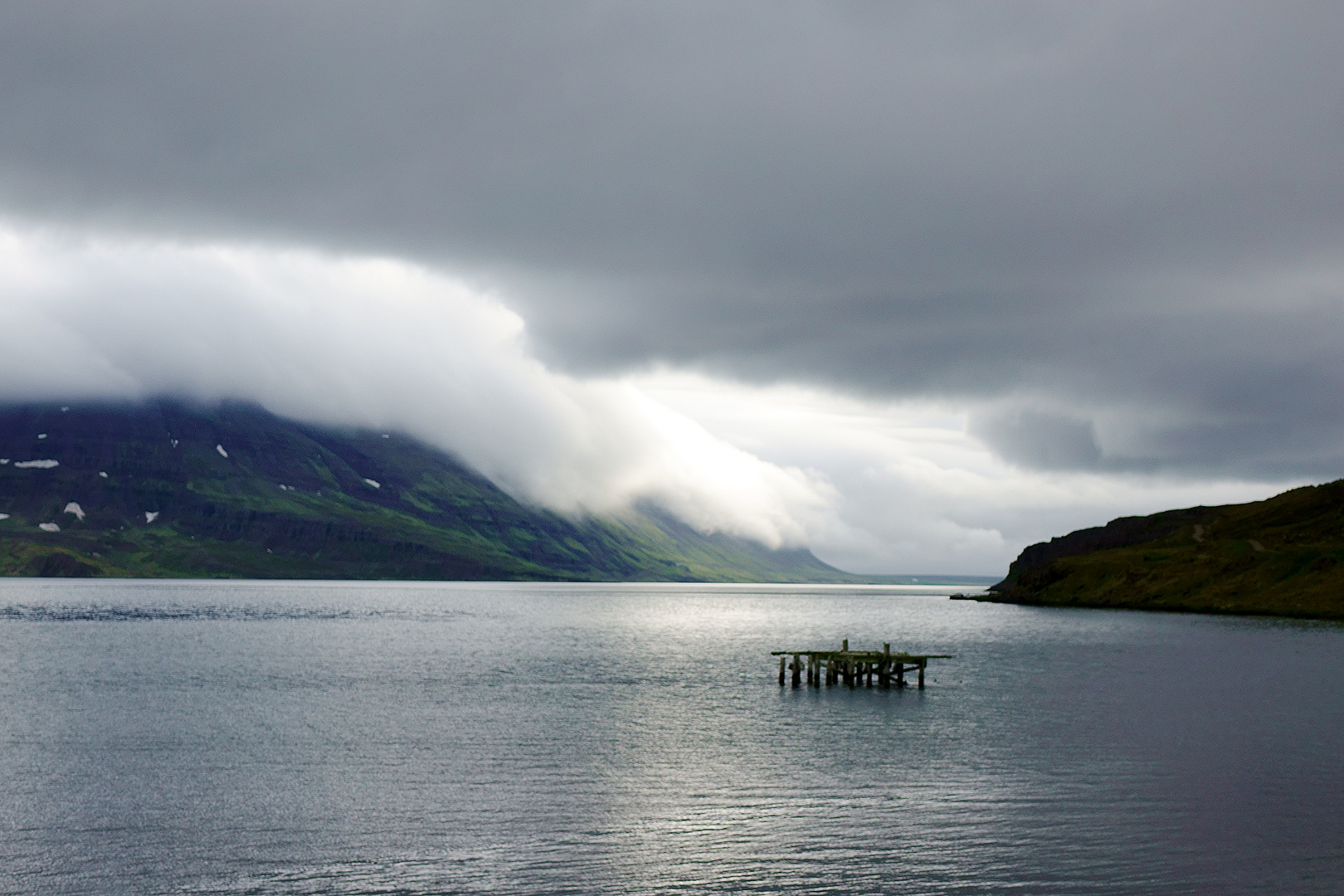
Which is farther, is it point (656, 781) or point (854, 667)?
point (854, 667)

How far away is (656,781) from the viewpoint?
1770 inches

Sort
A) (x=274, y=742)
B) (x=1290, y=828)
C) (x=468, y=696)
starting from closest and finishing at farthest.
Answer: (x=1290, y=828) → (x=274, y=742) → (x=468, y=696)

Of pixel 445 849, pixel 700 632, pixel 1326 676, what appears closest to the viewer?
Answer: pixel 445 849

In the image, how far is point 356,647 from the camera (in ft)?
394

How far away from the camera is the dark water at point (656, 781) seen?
31.2 metres

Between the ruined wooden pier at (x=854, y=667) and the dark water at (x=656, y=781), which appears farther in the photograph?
the ruined wooden pier at (x=854, y=667)

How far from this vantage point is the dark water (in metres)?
31.2

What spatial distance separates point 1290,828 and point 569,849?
25289 mm

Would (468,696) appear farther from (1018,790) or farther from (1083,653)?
(1083,653)

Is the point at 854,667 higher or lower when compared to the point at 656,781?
higher

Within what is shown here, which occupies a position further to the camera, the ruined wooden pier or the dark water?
the ruined wooden pier

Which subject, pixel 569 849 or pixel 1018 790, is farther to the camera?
pixel 1018 790

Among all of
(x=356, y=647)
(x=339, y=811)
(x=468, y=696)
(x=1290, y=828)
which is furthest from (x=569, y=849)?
(x=356, y=647)

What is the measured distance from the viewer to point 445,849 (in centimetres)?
3322
